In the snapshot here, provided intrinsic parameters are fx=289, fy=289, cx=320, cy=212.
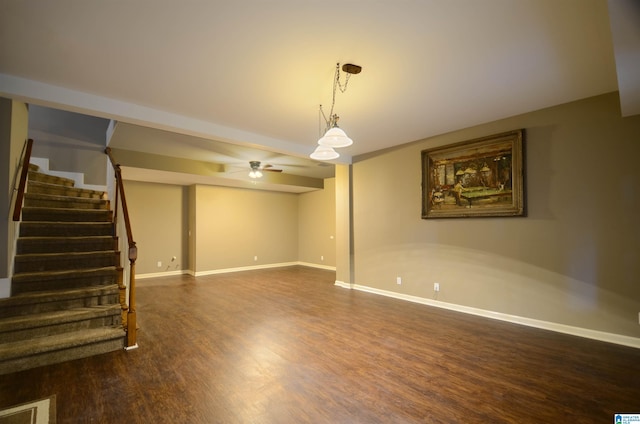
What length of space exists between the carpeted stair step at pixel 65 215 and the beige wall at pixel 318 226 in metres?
5.40

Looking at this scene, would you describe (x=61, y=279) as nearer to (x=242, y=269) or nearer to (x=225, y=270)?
(x=225, y=270)

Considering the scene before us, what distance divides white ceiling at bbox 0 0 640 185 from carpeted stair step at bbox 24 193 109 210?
186 centimetres

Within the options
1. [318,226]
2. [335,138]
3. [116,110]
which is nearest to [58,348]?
[116,110]

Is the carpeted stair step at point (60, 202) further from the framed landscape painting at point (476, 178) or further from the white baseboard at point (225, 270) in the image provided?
the framed landscape painting at point (476, 178)

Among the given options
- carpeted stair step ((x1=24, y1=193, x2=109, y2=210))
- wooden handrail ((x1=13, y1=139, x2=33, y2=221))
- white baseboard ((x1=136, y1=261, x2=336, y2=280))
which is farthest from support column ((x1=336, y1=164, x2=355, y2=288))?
wooden handrail ((x1=13, y1=139, x2=33, y2=221))

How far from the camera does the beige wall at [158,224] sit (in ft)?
23.0

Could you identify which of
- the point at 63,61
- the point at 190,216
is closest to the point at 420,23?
the point at 63,61

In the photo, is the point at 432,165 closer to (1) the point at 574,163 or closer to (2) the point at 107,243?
(1) the point at 574,163

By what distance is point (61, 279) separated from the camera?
11.3 feet

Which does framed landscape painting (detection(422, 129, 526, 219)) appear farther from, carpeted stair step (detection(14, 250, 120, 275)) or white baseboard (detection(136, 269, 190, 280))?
white baseboard (detection(136, 269, 190, 280))

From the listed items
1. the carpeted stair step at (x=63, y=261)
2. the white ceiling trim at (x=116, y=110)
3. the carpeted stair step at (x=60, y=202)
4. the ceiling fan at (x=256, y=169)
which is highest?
the white ceiling trim at (x=116, y=110)

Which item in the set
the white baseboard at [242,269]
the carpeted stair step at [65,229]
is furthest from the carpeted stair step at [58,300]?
the white baseboard at [242,269]

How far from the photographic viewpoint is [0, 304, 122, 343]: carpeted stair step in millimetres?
2781

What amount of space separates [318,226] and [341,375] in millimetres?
6546
